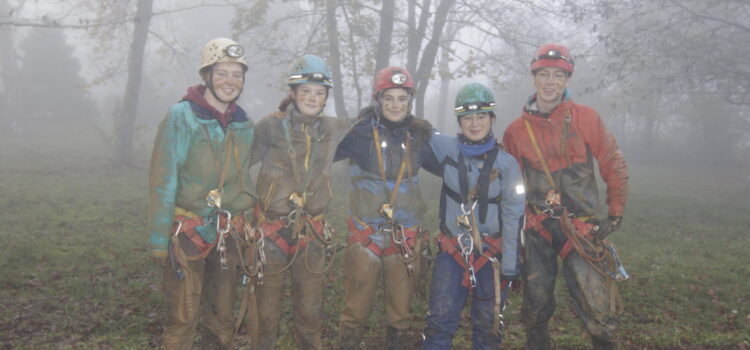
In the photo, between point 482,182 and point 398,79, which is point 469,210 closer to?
point 482,182

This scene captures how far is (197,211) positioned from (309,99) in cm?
157

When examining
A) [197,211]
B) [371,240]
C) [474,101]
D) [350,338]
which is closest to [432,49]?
[474,101]

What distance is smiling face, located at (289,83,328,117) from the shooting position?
A: 5152 mm

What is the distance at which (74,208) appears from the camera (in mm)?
14633

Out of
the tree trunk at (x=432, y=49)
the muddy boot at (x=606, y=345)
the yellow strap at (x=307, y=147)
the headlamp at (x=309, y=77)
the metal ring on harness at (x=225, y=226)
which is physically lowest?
the muddy boot at (x=606, y=345)

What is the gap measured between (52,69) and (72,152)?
14.4m

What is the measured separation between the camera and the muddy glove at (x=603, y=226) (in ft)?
17.0

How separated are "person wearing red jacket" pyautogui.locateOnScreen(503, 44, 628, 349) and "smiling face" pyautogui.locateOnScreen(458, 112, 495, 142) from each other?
55 cm

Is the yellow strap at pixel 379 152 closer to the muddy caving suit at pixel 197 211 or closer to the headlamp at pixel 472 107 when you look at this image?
the headlamp at pixel 472 107

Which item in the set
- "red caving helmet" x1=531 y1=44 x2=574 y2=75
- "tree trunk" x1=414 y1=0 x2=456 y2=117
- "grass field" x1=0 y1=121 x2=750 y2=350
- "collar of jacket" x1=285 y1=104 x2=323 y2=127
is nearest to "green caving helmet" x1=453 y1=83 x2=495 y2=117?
"red caving helmet" x1=531 y1=44 x2=574 y2=75

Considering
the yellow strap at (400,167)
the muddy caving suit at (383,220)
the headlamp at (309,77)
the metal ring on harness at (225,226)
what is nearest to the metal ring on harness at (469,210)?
the muddy caving suit at (383,220)

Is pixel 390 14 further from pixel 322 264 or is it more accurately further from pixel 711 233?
pixel 322 264

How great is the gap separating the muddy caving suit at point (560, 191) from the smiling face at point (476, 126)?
557 mm

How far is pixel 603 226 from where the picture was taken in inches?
204
